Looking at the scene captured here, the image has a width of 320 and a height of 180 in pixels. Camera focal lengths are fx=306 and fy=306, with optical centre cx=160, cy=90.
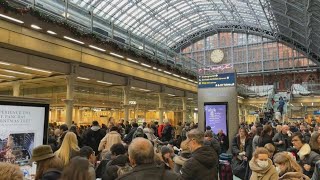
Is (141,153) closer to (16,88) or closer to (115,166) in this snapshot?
(115,166)

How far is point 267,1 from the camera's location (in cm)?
3278

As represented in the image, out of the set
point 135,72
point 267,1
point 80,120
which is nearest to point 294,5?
point 267,1

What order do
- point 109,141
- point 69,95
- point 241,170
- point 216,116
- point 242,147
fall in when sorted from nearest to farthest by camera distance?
point 241,170 < point 109,141 < point 242,147 < point 69,95 < point 216,116

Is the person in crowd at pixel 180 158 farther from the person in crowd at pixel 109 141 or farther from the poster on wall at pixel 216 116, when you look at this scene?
the poster on wall at pixel 216 116

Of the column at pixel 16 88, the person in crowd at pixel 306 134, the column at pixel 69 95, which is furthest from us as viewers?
the column at pixel 16 88

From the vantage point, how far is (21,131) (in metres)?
4.31

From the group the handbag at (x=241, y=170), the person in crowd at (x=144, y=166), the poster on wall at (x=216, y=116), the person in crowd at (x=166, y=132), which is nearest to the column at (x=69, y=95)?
the person in crowd at (x=166, y=132)

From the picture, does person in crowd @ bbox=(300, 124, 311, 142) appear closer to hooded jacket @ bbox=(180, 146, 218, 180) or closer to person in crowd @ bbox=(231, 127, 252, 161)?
person in crowd @ bbox=(231, 127, 252, 161)

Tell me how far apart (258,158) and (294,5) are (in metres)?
27.7

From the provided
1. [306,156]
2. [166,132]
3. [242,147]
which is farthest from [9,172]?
[166,132]

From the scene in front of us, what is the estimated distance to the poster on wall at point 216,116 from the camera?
46.3 ft

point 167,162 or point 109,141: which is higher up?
point 109,141

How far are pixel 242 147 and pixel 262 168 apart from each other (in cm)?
504

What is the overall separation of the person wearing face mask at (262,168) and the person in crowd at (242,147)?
10.4 feet
